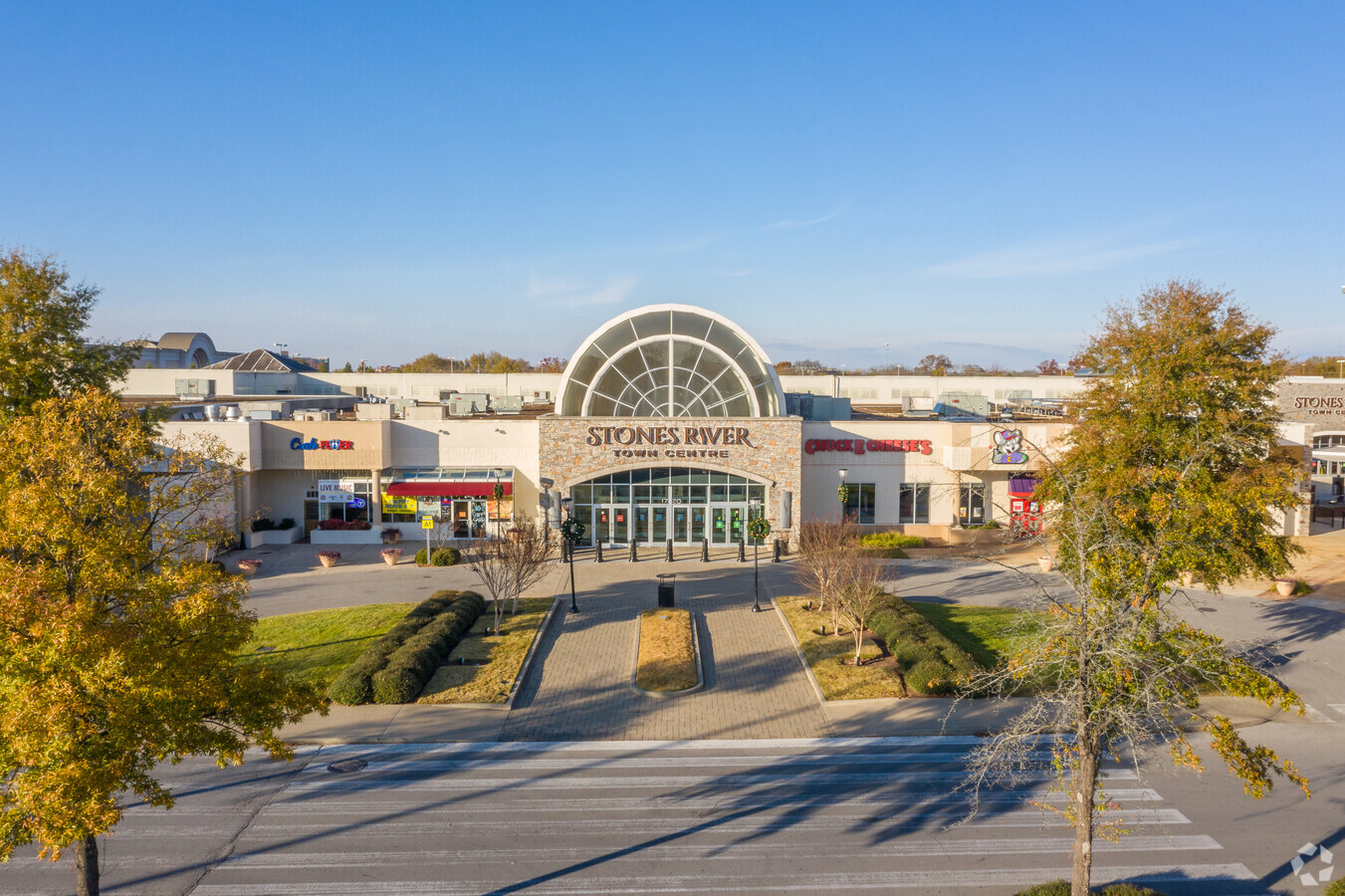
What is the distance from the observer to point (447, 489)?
3625 centimetres

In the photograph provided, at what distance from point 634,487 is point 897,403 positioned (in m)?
34.4

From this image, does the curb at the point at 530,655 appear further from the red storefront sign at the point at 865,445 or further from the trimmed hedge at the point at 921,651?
the red storefront sign at the point at 865,445

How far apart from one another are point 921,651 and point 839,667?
2.09 metres

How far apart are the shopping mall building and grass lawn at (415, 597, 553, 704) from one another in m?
10.4

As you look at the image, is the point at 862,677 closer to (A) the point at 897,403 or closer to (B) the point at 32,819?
(B) the point at 32,819

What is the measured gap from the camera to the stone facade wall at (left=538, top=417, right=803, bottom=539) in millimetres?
35094

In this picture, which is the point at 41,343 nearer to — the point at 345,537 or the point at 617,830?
the point at 345,537

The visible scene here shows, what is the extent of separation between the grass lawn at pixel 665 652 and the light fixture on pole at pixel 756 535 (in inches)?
101

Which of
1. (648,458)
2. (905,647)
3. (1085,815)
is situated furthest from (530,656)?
(1085,815)

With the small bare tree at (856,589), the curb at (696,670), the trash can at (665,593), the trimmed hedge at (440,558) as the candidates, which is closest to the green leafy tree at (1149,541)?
the small bare tree at (856,589)

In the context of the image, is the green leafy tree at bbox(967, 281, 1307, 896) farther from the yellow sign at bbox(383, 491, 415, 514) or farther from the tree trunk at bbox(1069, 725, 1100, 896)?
the yellow sign at bbox(383, 491, 415, 514)

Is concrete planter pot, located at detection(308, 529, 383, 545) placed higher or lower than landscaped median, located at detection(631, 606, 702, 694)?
higher

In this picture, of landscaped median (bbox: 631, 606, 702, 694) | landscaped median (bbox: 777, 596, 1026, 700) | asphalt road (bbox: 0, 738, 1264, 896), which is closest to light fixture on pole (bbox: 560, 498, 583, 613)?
landscaped median (bbox: 631, 606, 702, 694)

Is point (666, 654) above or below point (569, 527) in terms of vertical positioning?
below
